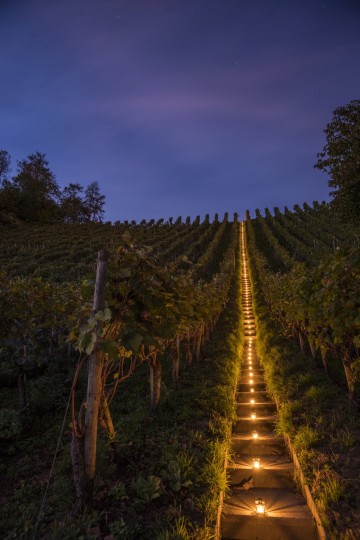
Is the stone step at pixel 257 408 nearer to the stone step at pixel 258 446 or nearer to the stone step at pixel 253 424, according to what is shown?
the stone step at pixel 253 424

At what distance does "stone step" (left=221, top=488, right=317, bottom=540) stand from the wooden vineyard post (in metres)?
1.75

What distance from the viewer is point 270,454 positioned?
5.97 m

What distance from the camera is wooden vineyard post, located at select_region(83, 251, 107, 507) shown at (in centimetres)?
382

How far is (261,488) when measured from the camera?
16.3 ft

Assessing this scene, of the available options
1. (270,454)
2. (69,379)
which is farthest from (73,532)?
(69,379)

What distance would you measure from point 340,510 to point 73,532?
307 centimetres

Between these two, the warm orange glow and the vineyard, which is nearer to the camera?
the vineyard

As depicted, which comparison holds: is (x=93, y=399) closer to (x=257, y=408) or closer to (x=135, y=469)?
(x=135, y=469)

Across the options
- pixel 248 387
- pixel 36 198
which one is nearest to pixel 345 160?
pixel 248 387

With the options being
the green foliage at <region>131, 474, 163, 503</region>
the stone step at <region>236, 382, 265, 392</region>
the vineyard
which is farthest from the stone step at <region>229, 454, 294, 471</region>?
the stone step at <region>236, 382, 265, 392</region>

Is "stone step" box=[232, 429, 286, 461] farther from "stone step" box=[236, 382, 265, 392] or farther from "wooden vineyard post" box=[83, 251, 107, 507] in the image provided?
"stone step" box=[236, 382, 265, 392]

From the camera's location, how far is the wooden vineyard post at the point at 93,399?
12.5 feet

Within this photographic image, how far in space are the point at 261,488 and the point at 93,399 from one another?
301cm

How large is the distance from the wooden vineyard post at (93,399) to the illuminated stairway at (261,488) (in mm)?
1754
